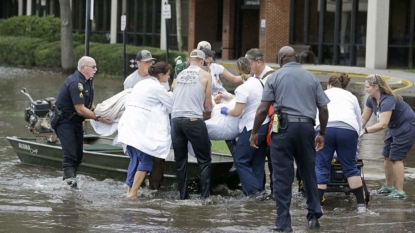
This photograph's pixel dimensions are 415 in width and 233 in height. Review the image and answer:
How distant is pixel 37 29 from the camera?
4562cm

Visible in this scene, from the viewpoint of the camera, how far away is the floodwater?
9656mm

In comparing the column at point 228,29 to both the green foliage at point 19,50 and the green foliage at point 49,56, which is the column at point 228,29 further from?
the green foliage at point 19,50

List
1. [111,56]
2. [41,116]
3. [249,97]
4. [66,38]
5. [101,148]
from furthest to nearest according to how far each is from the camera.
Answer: [66,38]
[111,56]
[41,116]
[101,148]
[249,97]

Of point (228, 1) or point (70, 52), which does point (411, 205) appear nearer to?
point (70, 52)

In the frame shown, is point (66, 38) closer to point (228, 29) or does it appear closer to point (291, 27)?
point (228, 29)

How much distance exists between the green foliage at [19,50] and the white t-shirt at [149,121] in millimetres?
30751

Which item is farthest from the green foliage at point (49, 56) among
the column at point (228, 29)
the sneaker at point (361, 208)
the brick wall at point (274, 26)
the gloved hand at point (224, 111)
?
the sneaker at point (361, 208)

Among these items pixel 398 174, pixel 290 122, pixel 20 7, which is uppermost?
→ pixel 20 7

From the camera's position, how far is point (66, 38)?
120 feet

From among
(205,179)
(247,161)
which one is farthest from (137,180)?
(247,161)

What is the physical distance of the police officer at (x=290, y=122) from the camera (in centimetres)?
916

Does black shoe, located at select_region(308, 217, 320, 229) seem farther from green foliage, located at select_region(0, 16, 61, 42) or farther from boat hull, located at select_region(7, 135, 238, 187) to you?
green foliage, located at select_region(0, 16, 61, 42)

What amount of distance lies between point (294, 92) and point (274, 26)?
102 feet

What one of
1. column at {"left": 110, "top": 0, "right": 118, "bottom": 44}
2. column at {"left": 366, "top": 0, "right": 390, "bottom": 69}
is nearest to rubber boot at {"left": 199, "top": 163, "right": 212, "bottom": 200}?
column at {"left": 366, "top": 0, "right": 390, "bottom": 69}
